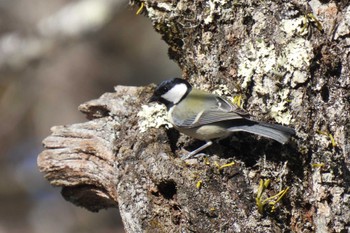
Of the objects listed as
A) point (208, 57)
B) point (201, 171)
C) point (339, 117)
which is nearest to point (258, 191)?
point (201, 171)

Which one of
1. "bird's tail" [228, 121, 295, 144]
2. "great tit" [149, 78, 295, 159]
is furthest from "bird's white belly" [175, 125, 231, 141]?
"bird's tail" [228, 121, 295, 144]

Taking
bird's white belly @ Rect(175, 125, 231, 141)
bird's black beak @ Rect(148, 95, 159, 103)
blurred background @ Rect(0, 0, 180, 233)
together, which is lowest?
bird's white belly @ Rect(175, 125, 231, 141)

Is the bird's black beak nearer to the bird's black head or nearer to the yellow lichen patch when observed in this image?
the bird's black head

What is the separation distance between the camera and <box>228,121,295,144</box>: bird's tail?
Answer: 287 cm

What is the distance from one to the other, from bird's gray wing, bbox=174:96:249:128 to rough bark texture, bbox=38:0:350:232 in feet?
0.22

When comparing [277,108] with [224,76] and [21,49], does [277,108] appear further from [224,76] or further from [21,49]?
[21,49]

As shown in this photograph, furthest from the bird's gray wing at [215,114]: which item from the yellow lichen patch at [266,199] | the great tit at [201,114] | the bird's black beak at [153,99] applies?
the yellow lichen patch at [266,199]

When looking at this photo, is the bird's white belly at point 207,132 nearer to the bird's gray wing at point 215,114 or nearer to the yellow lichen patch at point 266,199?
the bird's gray wing at point 215,114

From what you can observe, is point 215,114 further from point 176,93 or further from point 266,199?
point 266,199

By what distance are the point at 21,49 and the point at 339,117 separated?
9.95 ft

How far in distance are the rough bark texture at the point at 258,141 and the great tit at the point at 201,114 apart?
6 centimetres

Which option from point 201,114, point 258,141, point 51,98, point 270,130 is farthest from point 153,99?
point 51,98

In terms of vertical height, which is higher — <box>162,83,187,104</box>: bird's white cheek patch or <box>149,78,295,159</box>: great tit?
<box>162,83,187,104</box>: bird's white cheek patch

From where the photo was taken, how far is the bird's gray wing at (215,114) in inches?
122
